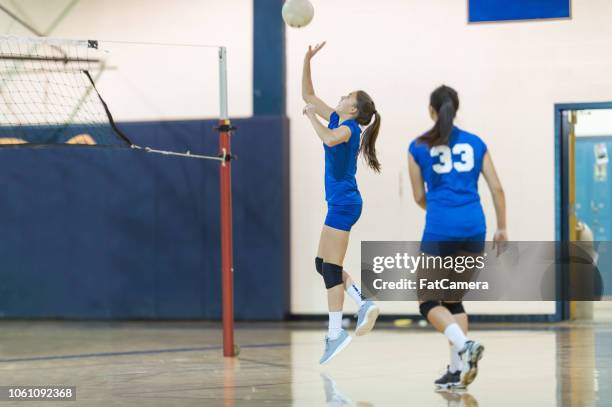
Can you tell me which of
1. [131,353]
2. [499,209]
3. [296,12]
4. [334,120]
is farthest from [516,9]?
[131,353]

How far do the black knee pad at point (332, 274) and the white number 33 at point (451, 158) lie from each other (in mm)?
1253

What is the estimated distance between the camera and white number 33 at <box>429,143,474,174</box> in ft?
16.1

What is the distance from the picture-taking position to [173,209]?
962 centimetres

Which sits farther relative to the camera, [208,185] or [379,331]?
[208,185]

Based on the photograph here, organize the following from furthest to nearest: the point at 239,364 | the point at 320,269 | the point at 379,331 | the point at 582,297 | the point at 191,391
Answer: the point at 582,297 < the point at 379,331 < the point at 239,364 < the point at 320,269 < the point at 191,391

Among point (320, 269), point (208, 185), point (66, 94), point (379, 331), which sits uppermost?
point (66, 94)

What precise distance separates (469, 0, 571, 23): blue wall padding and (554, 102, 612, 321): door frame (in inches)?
36.7

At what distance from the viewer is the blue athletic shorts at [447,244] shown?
16.0ft

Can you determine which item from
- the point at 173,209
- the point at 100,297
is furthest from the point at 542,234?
the point at 100,297

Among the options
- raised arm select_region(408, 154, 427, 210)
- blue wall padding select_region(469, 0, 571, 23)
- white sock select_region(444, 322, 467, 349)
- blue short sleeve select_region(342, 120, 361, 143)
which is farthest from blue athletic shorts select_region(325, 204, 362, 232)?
blue wall padding select_region(469, 0, 571, 23)

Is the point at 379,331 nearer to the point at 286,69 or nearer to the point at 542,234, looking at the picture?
the point at 542,234

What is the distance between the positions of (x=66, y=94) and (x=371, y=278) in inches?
153

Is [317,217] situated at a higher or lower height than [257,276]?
higher

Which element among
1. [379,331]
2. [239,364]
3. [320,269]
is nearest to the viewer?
[320,269]
